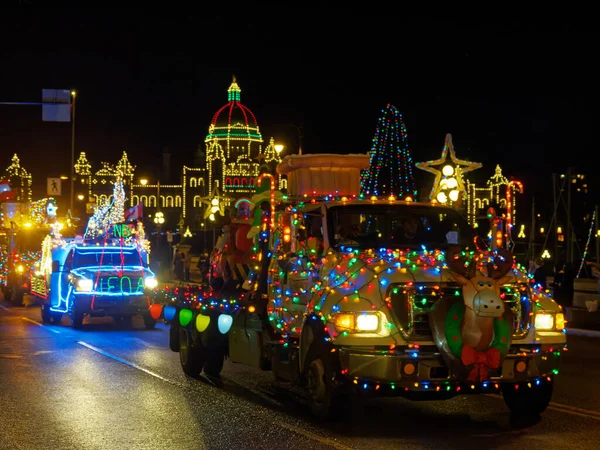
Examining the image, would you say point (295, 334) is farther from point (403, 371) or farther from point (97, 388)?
point (97, 388)

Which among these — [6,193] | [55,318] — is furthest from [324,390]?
[6,193]

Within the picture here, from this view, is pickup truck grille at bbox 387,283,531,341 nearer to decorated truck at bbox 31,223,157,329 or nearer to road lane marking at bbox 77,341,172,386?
road lane marking at bbox 77,341,172,386

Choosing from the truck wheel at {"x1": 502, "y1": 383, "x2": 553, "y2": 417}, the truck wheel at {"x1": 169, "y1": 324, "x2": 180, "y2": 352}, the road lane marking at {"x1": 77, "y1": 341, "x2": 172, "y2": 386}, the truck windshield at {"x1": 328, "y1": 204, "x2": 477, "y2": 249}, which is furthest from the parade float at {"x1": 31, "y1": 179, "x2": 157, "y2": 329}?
the truck wheel at {"x1": 502, "y1": 383, "x2": 553, "y2": 417}

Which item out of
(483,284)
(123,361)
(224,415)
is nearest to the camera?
(483,284)

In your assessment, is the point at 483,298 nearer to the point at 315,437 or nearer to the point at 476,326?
the point at 476,326

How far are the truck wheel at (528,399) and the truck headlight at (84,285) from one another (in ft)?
43.8

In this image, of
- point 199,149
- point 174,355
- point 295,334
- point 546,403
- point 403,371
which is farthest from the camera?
point 199,149

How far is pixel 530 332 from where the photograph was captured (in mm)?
9453

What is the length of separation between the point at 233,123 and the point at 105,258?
13100 centimetres

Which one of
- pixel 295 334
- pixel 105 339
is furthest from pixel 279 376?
pixel 105 339

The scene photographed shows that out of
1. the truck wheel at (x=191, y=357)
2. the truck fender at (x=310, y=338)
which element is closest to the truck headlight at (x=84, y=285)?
the truck wheel at (x=191, y=357)

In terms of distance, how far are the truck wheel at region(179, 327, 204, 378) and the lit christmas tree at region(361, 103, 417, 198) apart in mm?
23526

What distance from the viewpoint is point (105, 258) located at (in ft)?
76.3

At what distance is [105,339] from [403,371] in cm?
1128
